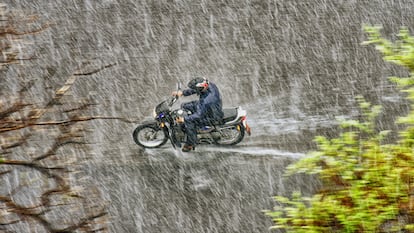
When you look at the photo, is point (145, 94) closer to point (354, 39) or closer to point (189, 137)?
point (189, 137)

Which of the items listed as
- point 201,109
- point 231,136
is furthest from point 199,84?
point 231,136

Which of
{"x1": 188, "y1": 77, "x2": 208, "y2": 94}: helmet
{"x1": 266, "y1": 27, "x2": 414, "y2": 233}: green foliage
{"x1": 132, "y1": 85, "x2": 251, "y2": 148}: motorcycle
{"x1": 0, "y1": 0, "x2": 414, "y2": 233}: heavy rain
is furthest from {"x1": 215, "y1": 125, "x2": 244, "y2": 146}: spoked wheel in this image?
{"x1": 266, "y1": 27, "x2": 414, "y2": 233}: green foliage

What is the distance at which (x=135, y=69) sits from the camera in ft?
43.1

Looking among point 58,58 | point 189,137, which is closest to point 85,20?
point 58,58

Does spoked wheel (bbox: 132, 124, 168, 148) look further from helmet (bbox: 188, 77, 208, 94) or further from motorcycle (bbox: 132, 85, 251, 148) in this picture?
helmet (bbox: 188, 77, 208, 94)

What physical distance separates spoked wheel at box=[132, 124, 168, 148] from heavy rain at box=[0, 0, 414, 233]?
0.16 metres

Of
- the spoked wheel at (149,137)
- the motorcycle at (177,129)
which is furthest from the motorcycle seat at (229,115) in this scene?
the spoked wheel at (149,137)

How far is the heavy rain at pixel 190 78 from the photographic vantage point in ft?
28.8

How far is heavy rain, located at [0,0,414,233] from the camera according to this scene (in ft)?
28.8

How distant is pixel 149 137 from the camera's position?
1025 centimetres

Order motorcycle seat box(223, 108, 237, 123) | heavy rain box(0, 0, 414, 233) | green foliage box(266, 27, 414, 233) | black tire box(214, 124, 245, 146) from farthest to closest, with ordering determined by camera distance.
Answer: black tire box(214, 124, 245, 146) < motorcycle seat box(223, 108, 237, 123) < heavy rain box(0, 0, 414, 233) < green foliage box(266, 27, 414, 233)

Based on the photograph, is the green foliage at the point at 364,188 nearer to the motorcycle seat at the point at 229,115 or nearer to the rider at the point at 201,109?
the rider at the point at 201,109

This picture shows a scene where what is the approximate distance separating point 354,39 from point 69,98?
8060 mm

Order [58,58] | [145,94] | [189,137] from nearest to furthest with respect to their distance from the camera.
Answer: [189,137]
[145,94]
[58,58]
